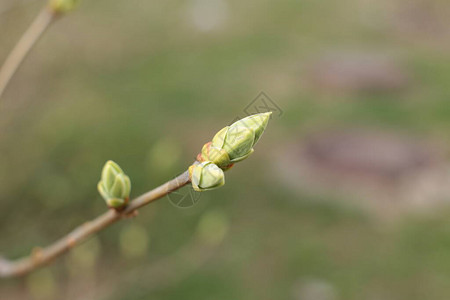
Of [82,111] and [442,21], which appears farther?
[442,21]

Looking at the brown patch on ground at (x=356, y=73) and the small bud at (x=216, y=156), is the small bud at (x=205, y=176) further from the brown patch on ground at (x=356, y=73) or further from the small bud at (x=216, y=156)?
the brown patch on ground at (x=356, y=73)

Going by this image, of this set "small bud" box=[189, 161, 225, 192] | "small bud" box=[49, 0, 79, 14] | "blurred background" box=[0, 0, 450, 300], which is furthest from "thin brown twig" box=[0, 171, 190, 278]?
"blurred background" box=[0, 0, 450, 300]

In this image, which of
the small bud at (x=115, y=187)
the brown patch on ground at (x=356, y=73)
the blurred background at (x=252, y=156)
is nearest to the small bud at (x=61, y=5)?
the small bud at (x=115, y=187)

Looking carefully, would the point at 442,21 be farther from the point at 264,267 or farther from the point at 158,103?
the point at 264,267

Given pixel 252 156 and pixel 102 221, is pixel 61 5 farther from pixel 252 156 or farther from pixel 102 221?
pixel 252 156

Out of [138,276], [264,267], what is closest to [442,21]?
[264,267]

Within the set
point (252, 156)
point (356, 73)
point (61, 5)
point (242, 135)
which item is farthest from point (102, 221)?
point (356, 73)
